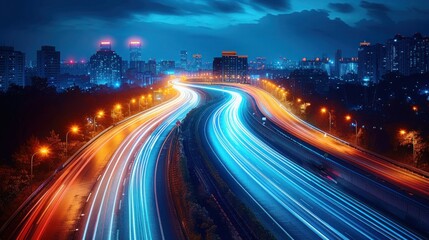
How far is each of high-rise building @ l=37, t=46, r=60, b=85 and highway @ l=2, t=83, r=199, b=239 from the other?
122 meters

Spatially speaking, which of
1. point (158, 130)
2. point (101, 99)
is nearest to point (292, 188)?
point (158, 130)

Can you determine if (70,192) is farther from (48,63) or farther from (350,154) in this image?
(48,63)

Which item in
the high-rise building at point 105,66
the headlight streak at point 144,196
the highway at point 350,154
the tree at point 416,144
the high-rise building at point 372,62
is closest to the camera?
the headlight streak at point 144,196

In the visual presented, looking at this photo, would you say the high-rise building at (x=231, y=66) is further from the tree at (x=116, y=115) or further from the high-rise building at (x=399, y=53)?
the tree at (x=116, y=115)

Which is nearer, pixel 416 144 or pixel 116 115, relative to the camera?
pixel 416 144

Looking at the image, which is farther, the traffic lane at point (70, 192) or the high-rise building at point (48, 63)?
the high-rise building at point (48, 63)

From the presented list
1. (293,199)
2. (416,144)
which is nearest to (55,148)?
(293,199)

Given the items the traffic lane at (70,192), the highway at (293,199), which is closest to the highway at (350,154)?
the highway at (293,199)

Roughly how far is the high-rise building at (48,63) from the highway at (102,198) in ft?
400

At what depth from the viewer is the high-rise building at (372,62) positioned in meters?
137

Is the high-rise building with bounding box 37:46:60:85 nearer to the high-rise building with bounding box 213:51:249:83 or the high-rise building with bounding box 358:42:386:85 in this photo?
the high-rise building with bounding box 213:51:249:83

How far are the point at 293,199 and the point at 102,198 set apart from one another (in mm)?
9589

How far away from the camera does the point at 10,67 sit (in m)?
117

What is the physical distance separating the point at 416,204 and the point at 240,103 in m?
53.0
